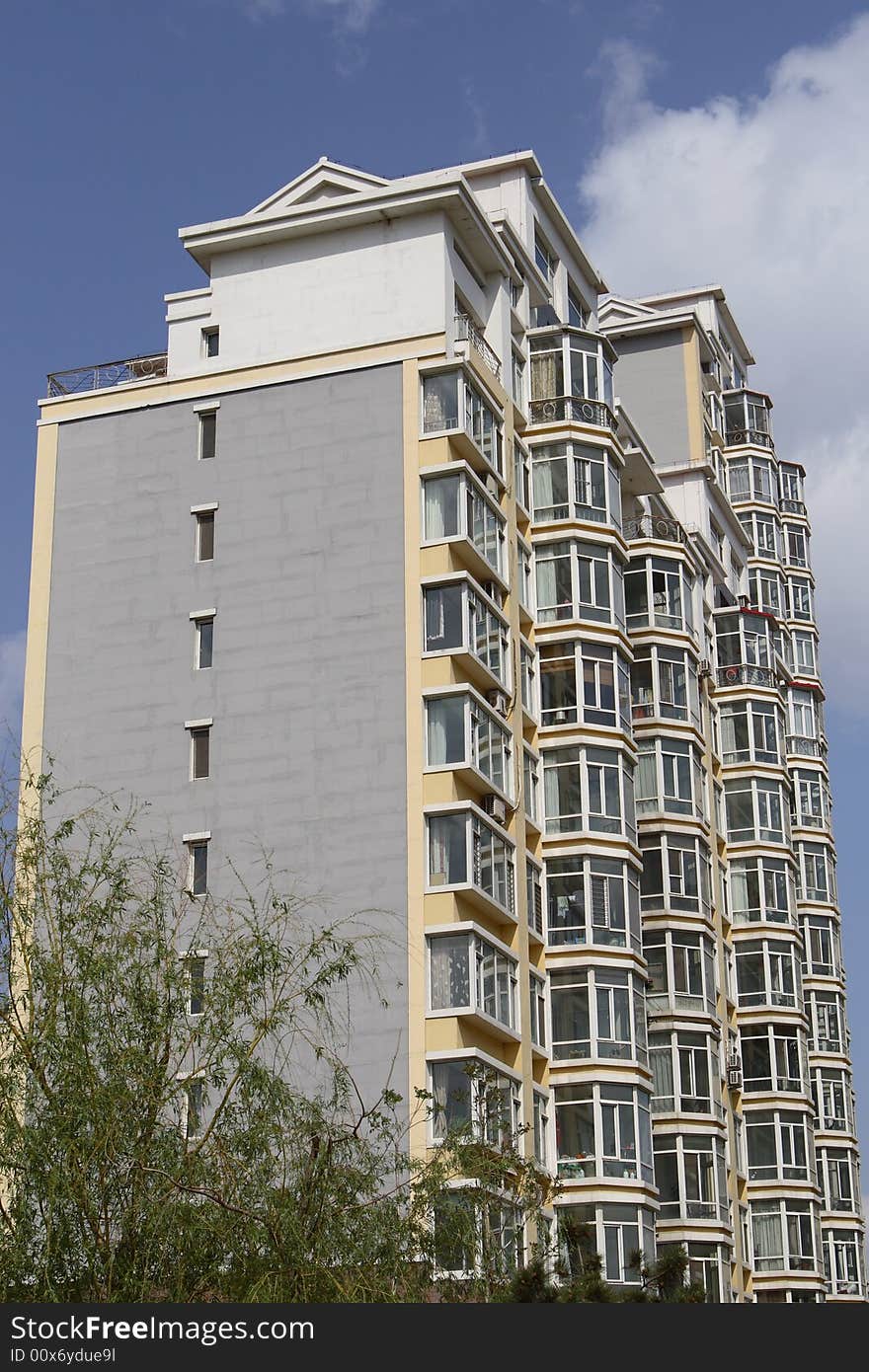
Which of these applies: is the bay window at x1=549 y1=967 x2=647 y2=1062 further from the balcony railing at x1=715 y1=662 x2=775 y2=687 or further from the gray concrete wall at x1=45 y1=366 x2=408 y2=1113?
the balcony railing at x1=715 y1=662 x2=775 y2=687

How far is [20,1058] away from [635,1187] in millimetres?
25305

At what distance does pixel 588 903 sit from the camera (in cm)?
4391

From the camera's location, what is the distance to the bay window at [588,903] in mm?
43812

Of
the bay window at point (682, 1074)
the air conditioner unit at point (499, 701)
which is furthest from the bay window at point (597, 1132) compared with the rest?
the air conditioner unit at point (499, 701)

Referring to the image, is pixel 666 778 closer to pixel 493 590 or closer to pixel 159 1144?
pixel 493 590

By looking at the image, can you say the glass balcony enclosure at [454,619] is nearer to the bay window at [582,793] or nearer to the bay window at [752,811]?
the bay window at [582,793]

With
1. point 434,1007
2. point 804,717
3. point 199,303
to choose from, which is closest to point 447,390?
point 199,303

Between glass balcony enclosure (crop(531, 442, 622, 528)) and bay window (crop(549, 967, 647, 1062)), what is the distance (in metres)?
10.9

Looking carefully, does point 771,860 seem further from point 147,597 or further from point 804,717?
point 147,597

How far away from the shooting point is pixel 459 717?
3916cm

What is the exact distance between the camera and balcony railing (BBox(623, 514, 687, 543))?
173 feet

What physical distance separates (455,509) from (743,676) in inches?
790

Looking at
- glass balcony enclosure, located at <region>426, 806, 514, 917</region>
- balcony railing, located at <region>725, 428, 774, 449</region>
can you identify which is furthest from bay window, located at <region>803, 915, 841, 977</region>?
glass balcony enclosure, located at <region>426, 806, 514, 917</region>

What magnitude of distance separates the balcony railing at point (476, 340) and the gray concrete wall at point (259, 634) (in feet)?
7.54
